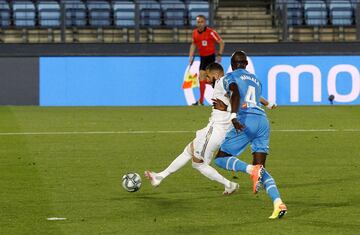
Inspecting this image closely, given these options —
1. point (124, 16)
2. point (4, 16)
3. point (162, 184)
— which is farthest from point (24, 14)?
point (162, 184)

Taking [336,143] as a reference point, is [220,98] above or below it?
above

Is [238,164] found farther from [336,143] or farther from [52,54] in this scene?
[52,54]

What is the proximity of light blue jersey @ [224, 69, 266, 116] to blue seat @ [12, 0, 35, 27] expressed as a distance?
20165mm

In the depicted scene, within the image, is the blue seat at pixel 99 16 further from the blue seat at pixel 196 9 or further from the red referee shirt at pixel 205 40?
the red referee shirt at pixel 205 40

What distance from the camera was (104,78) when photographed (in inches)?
1130

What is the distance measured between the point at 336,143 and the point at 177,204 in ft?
24.1

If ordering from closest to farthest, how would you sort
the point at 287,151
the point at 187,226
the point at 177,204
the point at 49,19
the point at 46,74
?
the point at 187,226, the point at 177,204, the point at 287,151, the point at 46,74, the point at 49,19

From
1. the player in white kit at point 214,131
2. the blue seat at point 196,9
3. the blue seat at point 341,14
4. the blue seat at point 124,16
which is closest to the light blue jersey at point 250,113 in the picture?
the player in white kit at point 214,131

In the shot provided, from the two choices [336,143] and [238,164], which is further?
[336,143]

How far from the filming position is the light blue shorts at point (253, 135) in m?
11.6

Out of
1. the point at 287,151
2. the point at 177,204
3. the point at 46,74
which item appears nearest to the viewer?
the point at 177,204

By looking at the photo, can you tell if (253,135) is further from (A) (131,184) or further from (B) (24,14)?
(B) (24,14)

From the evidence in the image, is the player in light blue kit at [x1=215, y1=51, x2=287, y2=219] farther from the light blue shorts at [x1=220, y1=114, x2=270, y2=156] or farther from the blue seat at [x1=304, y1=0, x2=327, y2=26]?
the blue seat at [x1=304, y1=0, x2=327, y2=26]

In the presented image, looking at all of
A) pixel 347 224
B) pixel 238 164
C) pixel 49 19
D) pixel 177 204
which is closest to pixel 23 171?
pixel 177 204
